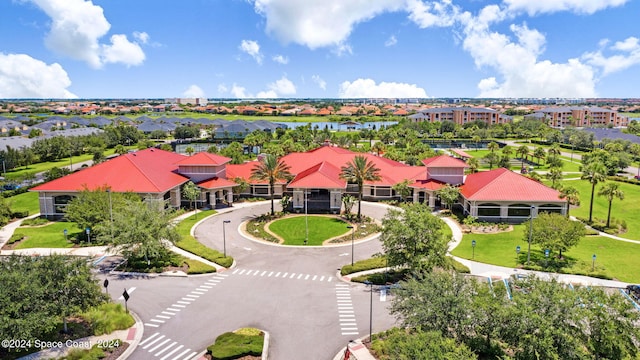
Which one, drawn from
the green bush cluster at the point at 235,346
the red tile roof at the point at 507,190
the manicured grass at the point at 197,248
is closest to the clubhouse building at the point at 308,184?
the red tile roof at the point at 507,190

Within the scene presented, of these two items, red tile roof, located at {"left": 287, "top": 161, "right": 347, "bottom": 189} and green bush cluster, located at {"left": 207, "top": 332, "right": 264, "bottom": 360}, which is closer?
green bush cluster, located at {"left": 207, "top": 332, "right": 264, "bottom": 360}

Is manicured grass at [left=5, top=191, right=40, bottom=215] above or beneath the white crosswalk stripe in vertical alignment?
above

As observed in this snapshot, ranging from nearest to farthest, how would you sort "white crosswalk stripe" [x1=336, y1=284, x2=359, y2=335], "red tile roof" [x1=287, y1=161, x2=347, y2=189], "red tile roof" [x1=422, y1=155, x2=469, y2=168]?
"white crosswalk stripe" [x1=336, y1=284, x2=359, y2=335] → "red tile roof" [x1=287, y1=161, x2=347, y2=189] → "red tile roof" [x1=422, y1=155, x2=469, y2=168]

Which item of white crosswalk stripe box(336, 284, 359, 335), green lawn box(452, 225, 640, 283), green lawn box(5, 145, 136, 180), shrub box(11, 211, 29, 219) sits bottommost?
white crosswalk stripe box(336, 284, 359, 335)

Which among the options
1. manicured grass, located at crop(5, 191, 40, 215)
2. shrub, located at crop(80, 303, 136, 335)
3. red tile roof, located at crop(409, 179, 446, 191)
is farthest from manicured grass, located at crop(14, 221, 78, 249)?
red tile roof, located at crop(409, 179, 446, 191)

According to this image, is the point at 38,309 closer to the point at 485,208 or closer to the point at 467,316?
the point at 467,316

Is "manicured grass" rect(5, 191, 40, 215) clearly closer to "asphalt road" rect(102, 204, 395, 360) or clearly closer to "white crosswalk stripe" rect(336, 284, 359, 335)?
"asphalt road" rect(102, 204, 395, 360)

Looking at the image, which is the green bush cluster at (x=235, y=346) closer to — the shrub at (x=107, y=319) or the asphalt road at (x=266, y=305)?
the asphalt road at (x=266, y=305)

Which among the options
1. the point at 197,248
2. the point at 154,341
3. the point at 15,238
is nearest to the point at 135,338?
the point at 154,341
